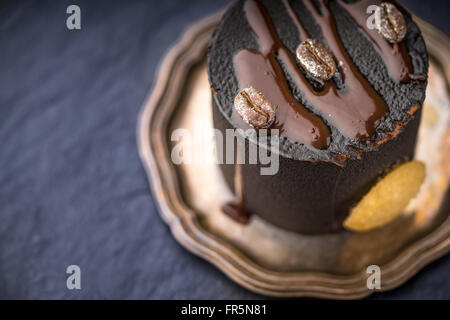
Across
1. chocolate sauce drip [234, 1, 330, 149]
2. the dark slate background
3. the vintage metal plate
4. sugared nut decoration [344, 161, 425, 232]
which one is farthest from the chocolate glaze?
the dark slate background

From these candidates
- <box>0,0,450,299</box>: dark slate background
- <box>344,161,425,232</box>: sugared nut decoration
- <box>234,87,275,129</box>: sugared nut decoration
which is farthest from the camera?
<box>0,0,450,299</box>: dark slate background

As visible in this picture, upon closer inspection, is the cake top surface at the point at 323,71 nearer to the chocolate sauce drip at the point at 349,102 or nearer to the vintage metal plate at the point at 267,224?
the chocolate sauce drip at the point at 349,102

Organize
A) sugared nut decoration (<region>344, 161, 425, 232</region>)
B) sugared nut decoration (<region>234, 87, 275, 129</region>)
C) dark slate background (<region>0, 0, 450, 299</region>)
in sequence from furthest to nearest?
1. dark slate background (<region>0, 0, 450, 299</region>)
2. sugared nut decoration (<region>344, 161, 425, 232</region>)
3. sugared nut decoration (<region>234, 87, 275, 129</region>)

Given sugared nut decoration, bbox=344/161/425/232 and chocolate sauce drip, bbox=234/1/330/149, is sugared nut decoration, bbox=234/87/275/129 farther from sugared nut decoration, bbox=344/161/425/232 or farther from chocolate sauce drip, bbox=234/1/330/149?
sugared nut decoration, bbox=344/161/425/232

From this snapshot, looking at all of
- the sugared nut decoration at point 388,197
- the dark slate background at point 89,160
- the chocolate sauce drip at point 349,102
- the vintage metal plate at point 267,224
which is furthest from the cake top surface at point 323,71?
the dark slate background at point 89,160
